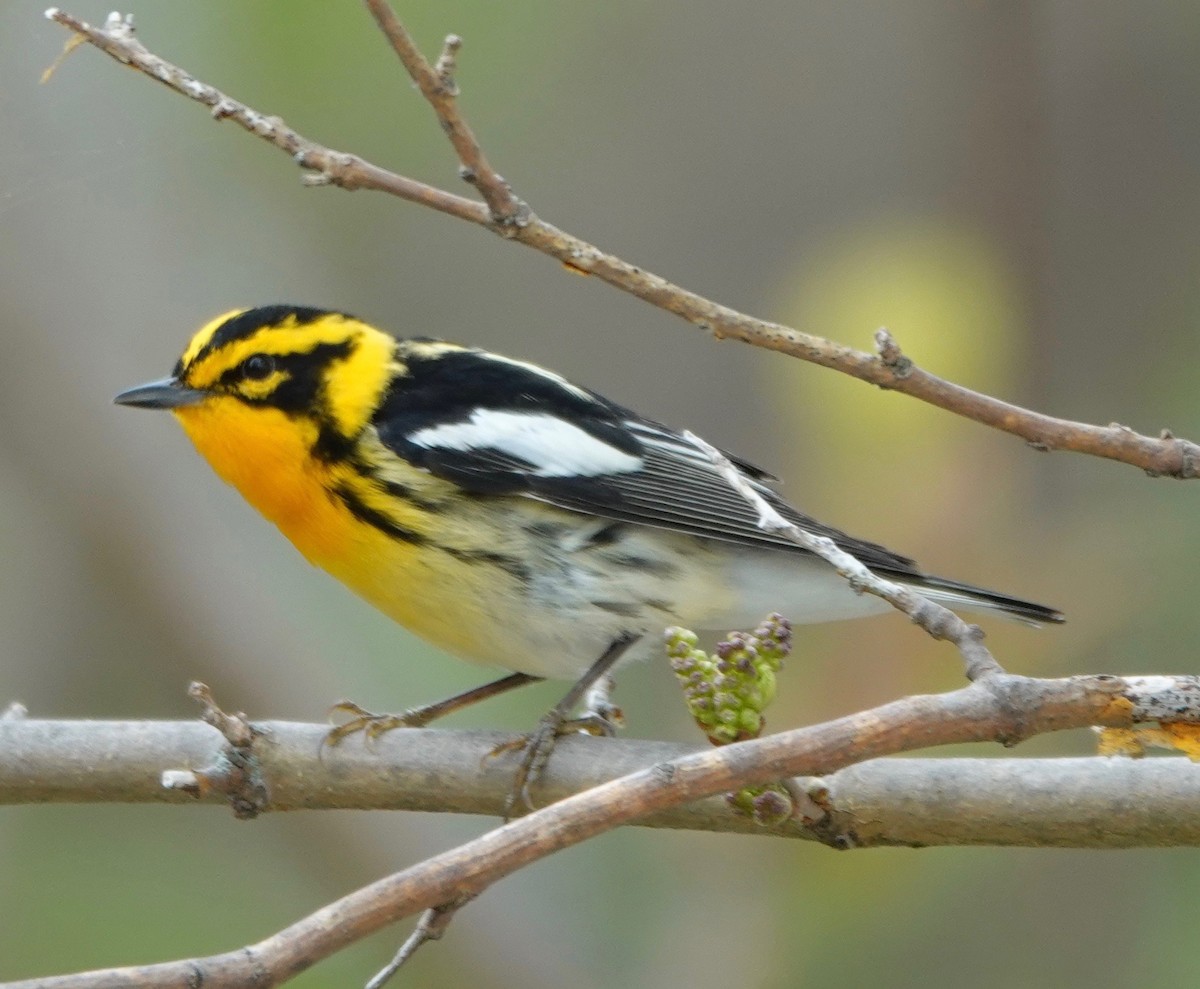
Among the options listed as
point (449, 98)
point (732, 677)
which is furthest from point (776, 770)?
point (449, 98)

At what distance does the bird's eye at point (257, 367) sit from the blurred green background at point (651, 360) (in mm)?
1108

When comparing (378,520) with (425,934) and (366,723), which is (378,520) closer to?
(366,723)

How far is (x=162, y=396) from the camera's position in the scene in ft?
11.2

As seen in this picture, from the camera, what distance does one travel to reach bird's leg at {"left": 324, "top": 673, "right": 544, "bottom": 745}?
2.72m

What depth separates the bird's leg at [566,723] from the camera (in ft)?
8.79

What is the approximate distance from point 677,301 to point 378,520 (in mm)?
1331

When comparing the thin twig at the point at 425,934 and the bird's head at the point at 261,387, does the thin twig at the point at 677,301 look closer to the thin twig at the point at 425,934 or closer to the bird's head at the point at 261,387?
the thin twig at the point at 425,934

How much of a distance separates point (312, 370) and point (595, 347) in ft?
9.71

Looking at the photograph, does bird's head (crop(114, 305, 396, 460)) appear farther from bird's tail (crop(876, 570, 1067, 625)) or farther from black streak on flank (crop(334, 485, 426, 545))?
bird's tail (crop(876, 570, 1067, 625))

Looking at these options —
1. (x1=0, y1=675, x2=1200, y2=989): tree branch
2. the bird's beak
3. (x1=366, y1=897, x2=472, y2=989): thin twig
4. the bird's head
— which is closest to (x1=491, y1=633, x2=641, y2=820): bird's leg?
(x1=366, y1=897, x2=472, y2=989): thin twig

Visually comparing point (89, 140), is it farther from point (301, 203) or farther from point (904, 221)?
point (904, 221)

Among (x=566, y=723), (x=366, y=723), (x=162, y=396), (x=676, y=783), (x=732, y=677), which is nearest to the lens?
(x=676, y=783)

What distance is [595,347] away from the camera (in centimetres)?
637

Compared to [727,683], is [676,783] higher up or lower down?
lower down
